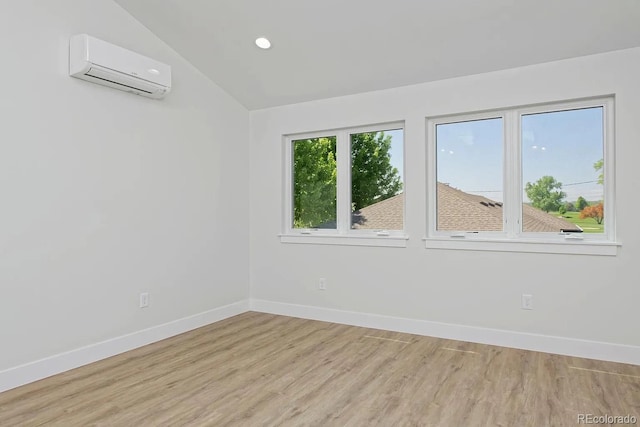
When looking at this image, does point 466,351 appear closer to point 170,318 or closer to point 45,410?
point 170,318

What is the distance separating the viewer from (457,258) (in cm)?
370

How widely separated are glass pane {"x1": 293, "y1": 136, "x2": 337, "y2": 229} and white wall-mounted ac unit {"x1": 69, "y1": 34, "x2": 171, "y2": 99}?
5.51ft

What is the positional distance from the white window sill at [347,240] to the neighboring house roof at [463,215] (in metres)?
0.19

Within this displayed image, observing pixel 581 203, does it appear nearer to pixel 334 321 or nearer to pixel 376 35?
pixel 376 35

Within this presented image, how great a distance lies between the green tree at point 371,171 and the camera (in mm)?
4191

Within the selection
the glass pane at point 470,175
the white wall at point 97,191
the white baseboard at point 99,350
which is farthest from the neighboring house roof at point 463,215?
the white baseboard at point 99,350

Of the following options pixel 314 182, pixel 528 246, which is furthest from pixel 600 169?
pixel 314 182

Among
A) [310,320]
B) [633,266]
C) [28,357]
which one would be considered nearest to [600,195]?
[633,266]

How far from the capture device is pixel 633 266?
3.07 metres

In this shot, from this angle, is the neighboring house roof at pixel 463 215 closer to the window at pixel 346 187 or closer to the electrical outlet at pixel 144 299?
the window at pixel 346 187

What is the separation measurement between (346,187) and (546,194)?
73.9 inches

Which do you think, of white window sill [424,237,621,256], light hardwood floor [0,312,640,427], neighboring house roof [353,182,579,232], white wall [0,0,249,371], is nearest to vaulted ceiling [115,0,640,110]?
white wall [0,0,249,371]

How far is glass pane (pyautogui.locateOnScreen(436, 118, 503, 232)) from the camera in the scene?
3.68 m

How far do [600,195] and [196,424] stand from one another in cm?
335
